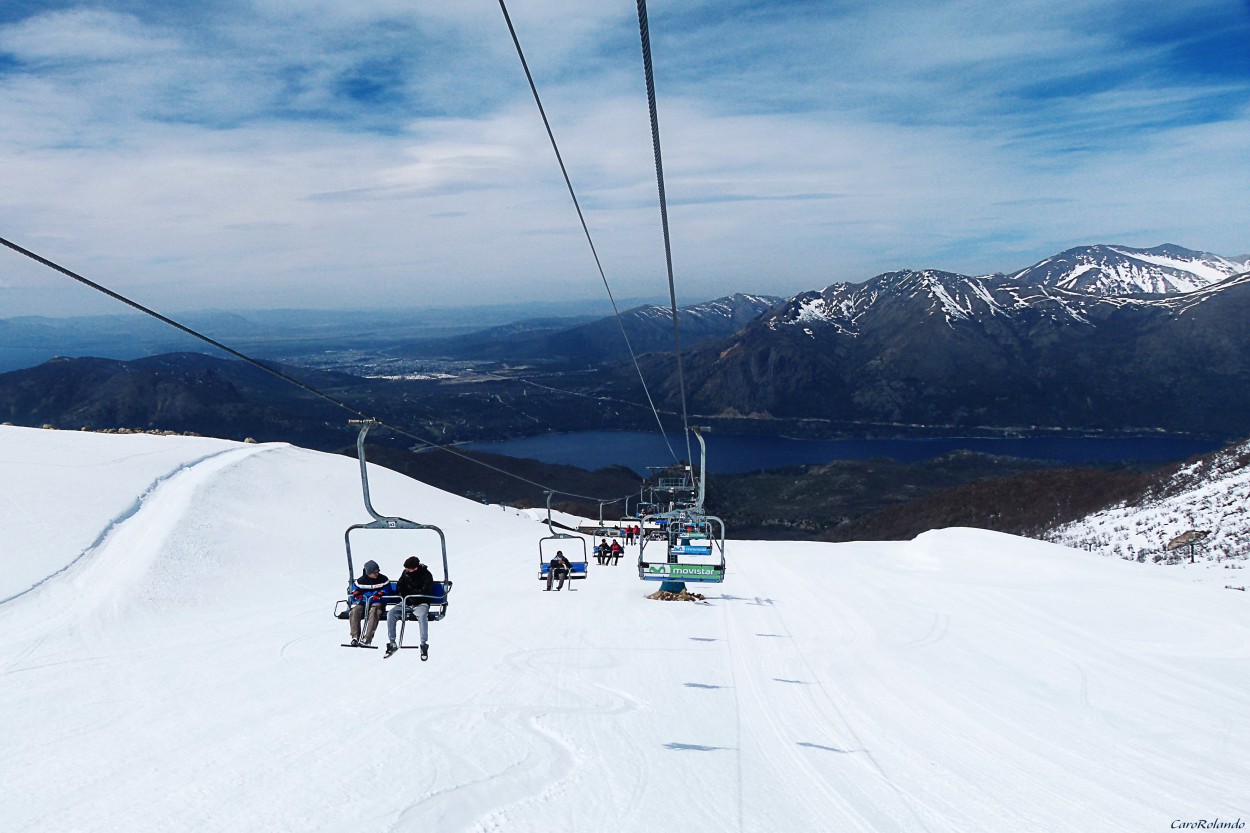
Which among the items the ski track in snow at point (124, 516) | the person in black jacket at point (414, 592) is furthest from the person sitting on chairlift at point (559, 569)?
the ski track in snow at point (124, 516)

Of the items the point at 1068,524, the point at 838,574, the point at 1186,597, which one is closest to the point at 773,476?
the point at 1068,524

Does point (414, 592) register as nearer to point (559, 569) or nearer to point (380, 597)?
point (380, 597)

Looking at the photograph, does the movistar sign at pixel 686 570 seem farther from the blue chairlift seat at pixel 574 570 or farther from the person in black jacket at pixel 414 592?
the person in black jacket at pixel 414 592

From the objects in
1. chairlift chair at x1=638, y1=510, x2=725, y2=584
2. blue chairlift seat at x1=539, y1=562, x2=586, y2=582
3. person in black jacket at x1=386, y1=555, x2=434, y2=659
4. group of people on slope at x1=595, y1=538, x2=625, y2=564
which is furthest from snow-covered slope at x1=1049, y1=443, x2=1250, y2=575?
person in black jacket at x1=386, y1=555, x2=434, y2=659

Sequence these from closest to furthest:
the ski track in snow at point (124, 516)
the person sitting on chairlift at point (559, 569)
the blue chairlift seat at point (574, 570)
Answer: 1. the ski track in snow at point (124, 516)
2. the person sitting on chairlift at point (559, 569)
3. the blue chairlift seat at point (574, 570)

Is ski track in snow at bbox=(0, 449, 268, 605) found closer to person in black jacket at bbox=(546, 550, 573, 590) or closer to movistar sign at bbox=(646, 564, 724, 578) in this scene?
person in black jacket at bbox=(546, 550, 573, 590)

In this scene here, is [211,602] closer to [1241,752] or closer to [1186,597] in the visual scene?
[1241,752]

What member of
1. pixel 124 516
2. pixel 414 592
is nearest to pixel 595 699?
pixel 414 592
